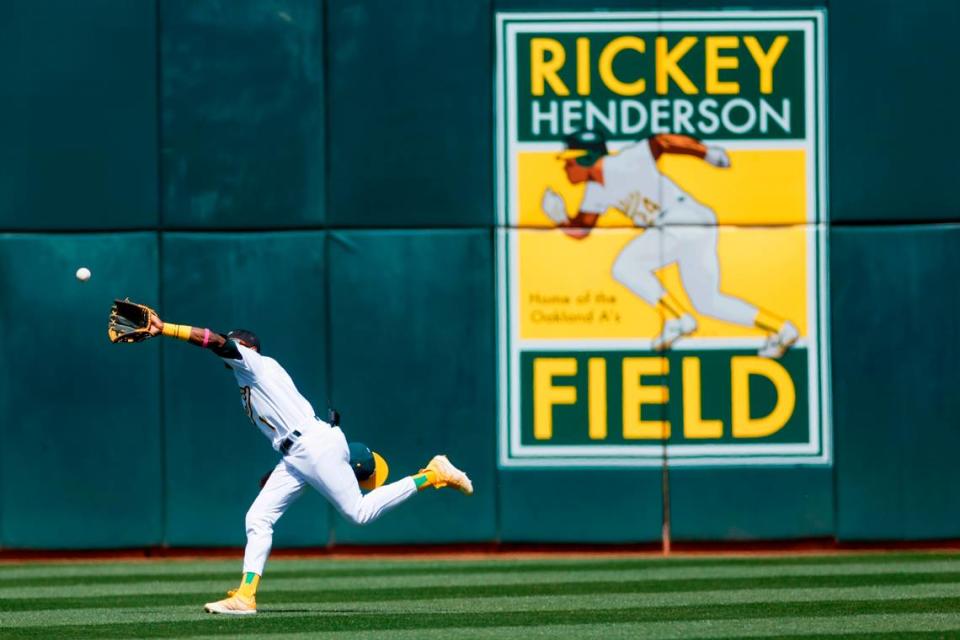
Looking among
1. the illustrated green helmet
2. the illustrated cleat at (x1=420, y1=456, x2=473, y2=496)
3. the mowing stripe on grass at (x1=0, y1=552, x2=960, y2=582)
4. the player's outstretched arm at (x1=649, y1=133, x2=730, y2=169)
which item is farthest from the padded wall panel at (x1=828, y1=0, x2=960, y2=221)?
the illustrated cleat at (x1=420, y1=456, x2=473, y2=496)

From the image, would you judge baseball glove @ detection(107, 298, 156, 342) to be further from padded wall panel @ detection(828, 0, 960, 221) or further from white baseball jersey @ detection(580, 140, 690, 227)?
padded wall panel @ detection(828, 0, 960, 221)

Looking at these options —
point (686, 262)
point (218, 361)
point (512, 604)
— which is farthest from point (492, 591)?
point (686, 262)

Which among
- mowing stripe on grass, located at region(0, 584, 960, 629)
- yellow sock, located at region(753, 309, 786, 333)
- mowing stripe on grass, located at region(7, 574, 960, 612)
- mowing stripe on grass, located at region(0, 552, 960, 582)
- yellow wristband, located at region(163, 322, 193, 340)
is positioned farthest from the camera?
yellow sock, located at region(753, 309, 786, 333)

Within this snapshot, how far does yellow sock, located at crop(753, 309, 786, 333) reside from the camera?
46.1 feet

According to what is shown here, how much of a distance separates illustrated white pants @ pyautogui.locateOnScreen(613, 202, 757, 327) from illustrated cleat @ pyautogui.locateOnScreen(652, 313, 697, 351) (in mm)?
137

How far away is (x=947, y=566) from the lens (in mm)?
12578

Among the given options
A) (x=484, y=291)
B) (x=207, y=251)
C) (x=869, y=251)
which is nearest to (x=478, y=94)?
(x=484, y=291)

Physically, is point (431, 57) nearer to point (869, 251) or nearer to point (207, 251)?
point (207, 251)

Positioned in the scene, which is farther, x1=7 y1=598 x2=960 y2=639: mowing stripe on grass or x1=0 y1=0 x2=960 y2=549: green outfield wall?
x1=0 y1=0 x2=960 y2=549: green outfield wall

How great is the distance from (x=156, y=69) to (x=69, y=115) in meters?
0.83

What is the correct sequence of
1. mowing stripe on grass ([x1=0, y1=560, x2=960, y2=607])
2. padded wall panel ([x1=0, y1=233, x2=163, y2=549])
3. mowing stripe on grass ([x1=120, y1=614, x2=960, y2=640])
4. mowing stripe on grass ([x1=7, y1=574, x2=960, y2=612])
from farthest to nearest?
1. padded wall panel ([x1=0, y1=233, x2=163, y2=549])
2. mowing stripe on grass ([x1=0, y1=560, x2=960, y2=607])
3. mowing stripe on grass ([x1=7, y1=574, x2=960, y2=612])
4. mowing stripe on grass ([x1=120, y1=614, x2=960, y2=640])

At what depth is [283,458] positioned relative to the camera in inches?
395

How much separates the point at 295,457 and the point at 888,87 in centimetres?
670

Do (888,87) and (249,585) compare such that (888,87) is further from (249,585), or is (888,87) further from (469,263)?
(249,585)
